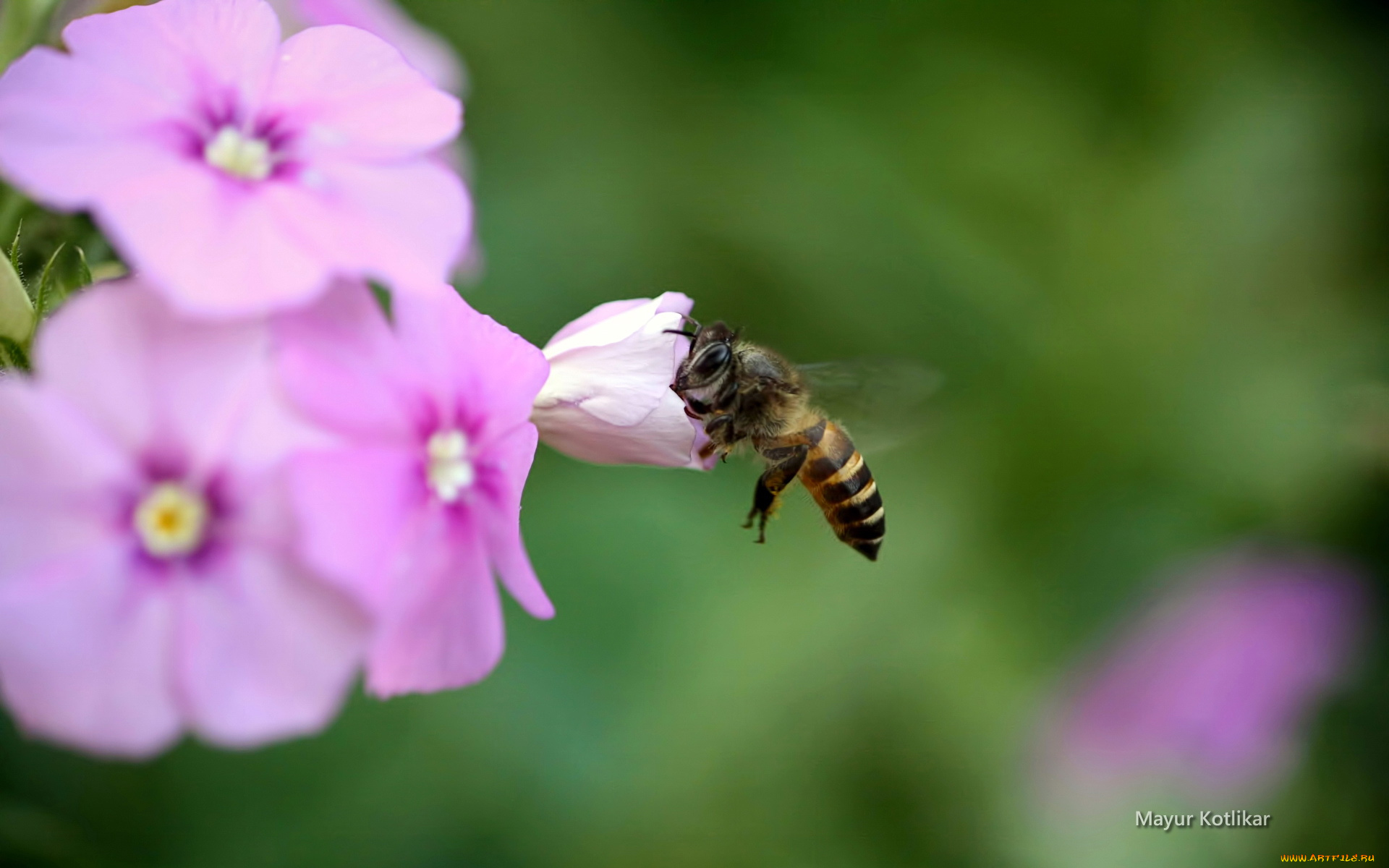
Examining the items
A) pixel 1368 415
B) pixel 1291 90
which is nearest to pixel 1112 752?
pixel 1368 415

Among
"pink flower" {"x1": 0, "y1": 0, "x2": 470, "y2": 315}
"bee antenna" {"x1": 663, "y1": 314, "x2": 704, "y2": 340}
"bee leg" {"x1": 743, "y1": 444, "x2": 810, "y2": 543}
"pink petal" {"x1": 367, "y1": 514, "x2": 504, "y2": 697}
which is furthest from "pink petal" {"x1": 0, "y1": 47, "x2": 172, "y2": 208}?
"bee leg" {"x1": 743, "y1": 444, "x2": 810, "y2": 543}

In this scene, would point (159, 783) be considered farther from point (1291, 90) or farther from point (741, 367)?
point (1291, 90)

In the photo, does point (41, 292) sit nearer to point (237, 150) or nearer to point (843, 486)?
point (237, 150)

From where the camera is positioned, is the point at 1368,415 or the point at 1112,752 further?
the point at 1112,752

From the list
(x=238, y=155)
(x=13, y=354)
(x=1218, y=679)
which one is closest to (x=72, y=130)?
(x=238, y=155)

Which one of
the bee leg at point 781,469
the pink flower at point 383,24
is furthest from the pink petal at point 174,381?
the bee leg at point 781,469

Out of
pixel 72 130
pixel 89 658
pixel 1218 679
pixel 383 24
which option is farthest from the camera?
pixel 1218 679
